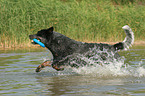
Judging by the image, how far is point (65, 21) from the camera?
19750 millimetres

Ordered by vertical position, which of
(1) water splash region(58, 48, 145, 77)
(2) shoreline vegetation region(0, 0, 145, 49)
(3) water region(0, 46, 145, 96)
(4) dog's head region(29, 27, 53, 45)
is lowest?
(3) water region(0, 46, 145, 96)

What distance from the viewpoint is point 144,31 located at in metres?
24.4

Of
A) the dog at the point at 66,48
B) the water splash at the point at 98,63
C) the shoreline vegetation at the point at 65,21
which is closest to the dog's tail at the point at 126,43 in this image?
the dog at the point at 66,48

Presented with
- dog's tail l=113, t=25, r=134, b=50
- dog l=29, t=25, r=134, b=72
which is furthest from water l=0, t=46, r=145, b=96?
dog's tail l=113, t=25, r=134, b=50

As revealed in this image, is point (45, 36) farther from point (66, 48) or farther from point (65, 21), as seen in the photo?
point (65, 21)

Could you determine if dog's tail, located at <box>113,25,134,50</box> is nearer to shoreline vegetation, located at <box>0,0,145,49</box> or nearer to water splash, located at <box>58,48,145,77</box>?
water splash, located at <box>58,48,145,77</box>

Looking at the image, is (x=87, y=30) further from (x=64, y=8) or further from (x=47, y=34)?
(x=47, y=34)

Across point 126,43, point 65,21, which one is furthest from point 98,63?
point 65,21

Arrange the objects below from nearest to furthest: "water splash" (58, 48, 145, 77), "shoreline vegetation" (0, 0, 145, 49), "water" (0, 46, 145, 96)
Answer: "water" (0, 46, 145, 96), "water splash" (58, 48, 145, 77), "shoreline vegetation" (0, 0, 145, 49)

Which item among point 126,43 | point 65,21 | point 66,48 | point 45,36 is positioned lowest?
point 66,48

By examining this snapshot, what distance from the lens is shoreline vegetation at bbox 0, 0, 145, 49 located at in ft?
58.9

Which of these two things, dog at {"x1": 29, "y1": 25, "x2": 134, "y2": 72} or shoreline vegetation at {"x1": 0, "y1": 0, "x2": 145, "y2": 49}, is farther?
shoreline vegetation at {"x1": 0, "y1": 0, "x2": 145, "y2": 49}

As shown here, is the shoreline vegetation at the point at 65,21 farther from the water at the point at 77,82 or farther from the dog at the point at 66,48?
the dog at the point at 66,48

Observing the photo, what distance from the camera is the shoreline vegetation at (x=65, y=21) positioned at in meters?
18.0
